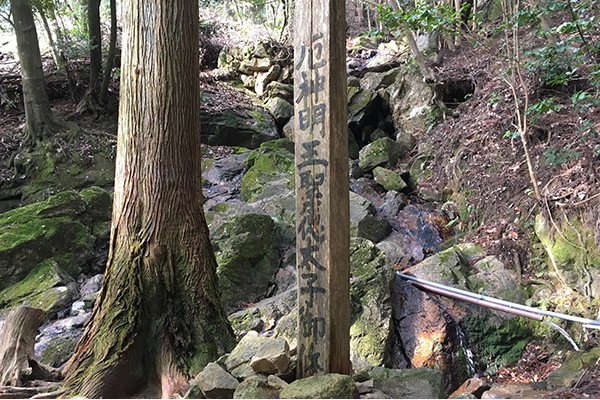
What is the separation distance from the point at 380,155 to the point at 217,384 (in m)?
7.16

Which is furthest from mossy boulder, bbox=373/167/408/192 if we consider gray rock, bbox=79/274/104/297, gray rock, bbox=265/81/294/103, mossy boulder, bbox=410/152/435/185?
gray rock, bbox=79/274/104/297

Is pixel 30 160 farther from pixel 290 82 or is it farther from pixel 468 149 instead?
pixel 468 149

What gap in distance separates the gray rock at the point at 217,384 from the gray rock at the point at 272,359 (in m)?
0.16

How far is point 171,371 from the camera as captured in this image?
306 centimetres

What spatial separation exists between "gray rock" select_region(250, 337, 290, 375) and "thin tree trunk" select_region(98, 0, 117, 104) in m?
9.17

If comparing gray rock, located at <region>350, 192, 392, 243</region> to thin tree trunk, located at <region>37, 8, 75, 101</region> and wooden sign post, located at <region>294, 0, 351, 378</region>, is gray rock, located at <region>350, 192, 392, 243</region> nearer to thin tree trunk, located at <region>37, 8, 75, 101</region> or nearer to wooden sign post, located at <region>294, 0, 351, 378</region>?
wooden sign post, located at <region>294, 0, 351, 378</region>

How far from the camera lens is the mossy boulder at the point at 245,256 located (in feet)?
17.5

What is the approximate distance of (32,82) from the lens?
8.16m

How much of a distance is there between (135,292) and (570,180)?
17.8 ft

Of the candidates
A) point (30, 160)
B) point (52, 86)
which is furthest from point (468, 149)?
point (52, 86)

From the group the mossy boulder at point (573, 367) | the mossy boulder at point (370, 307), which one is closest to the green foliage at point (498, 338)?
the mossy boulder at point (573, 367)

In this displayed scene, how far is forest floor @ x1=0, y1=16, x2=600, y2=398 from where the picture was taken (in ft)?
16.5

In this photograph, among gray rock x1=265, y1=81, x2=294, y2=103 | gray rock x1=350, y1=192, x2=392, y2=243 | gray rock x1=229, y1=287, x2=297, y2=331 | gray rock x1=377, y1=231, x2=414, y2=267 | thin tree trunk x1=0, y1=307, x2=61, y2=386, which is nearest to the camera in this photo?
thin tree trunk x1=0, y1=307, x2=61, y2=386

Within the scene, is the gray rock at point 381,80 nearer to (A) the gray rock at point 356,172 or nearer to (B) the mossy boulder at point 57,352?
(A) the gray rock at point 356,172
